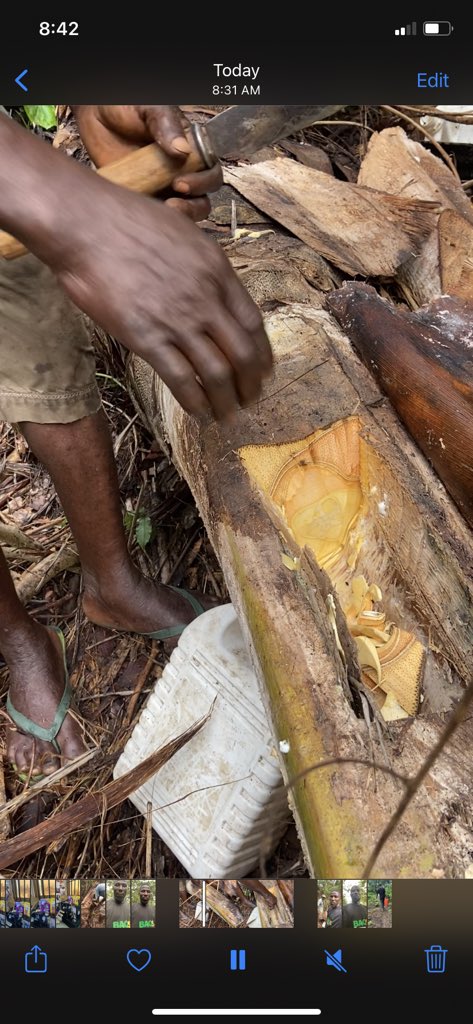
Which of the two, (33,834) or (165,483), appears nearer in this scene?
(33,834)

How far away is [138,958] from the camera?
90cm

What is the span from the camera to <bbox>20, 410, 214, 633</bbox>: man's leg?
1.67 metres

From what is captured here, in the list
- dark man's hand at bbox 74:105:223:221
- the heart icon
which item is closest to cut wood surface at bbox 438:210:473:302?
dark man's hand at bbox 74:105:223:221

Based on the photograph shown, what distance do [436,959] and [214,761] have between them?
678mm

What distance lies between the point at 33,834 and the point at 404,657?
777 mm

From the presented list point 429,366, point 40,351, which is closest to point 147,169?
point 40,351

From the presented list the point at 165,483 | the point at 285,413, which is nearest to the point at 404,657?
the point at 285,413

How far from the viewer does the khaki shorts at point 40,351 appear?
58.1 inches

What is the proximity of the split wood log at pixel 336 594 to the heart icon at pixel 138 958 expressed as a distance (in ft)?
0.78

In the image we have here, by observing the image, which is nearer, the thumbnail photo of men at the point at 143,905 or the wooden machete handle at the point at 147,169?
the thumbnail photo of men at the point at 143,905

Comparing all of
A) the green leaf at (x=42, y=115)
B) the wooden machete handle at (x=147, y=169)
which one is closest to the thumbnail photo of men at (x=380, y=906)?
the wooden machete handle at (x=147, y=169)

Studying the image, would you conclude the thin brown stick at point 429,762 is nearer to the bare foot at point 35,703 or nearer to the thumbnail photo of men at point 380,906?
the thumbnail photo of men at point 380,906

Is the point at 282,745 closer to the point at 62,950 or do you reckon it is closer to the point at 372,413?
the point at 62,950

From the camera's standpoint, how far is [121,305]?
2.70ft
